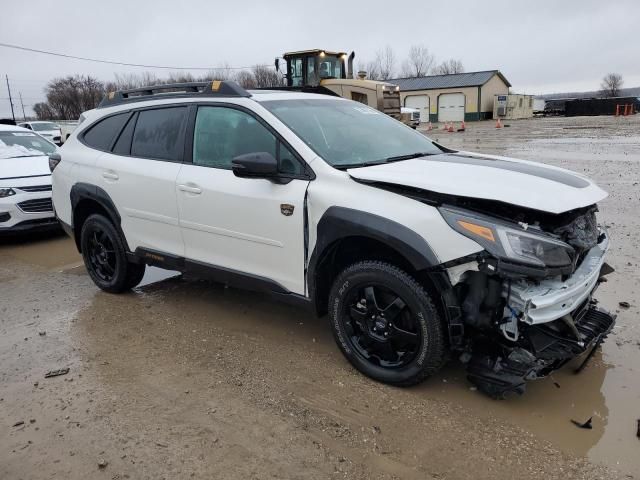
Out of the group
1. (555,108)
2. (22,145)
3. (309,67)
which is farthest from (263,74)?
(22,145)

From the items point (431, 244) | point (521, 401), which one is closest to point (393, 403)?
point (521, 401)

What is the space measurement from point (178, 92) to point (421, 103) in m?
46.8

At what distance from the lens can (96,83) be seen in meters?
62.5

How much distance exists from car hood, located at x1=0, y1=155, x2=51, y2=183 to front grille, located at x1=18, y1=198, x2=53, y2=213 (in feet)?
1.53

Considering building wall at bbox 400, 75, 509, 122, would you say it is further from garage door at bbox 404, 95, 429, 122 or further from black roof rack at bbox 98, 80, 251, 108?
black roof rack at bbox 98, 80, 251, 108

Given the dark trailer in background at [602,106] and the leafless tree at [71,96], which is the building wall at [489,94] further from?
the leafless tree at [71,96]

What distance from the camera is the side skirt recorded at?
3.72 metres

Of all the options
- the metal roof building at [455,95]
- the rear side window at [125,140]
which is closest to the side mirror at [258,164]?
the rear side window at [125,140]

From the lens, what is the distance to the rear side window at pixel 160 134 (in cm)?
437

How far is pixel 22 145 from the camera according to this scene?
8.94 metres

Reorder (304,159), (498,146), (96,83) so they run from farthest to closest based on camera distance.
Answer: (96,83) → (498,146) → (304,159)

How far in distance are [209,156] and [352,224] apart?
1.49 meters

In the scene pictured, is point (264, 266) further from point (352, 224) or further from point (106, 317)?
point (106, 317)

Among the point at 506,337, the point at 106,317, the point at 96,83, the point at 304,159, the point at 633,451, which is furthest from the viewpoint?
the point at 96,83
